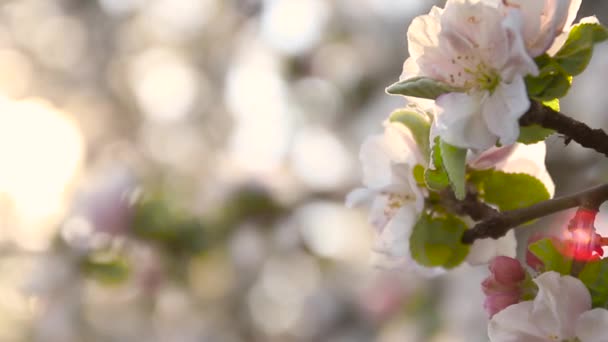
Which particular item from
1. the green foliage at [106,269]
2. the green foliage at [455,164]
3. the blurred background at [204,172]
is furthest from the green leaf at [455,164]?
the green foliage at [106,269]

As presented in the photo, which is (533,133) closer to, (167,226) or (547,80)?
(547,80)

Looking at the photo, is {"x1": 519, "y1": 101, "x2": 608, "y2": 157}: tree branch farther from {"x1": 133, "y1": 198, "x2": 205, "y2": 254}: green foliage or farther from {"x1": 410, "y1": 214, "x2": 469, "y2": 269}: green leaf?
{"x1": 133, "y1": 198, "x2": 205, "y2": 254}: green foliage

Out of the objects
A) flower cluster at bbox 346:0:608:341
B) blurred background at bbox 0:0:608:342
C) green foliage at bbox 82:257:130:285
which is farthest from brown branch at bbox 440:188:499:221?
A: green foliage at bbox 82:257:130:285

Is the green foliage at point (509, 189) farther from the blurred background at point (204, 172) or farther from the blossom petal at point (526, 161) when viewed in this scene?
the blurred background at point (204, 172)

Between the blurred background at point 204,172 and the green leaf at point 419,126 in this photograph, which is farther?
the blurred background at point 204,172

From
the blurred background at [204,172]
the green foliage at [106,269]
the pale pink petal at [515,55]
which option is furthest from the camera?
the blurred background at [204,172]

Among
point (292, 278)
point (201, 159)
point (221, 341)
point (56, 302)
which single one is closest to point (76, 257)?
point (56, 302)
